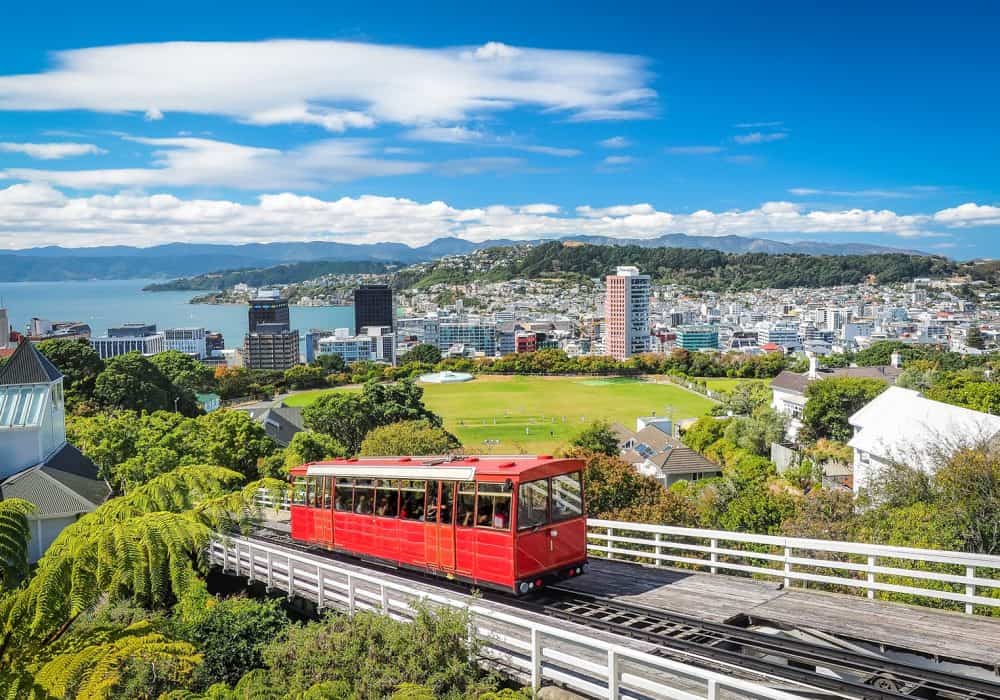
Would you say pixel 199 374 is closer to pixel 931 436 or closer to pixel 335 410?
pixel 335 410

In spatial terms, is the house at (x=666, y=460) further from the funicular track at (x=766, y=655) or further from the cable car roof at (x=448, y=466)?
the funicular track at (x=766, y=655)

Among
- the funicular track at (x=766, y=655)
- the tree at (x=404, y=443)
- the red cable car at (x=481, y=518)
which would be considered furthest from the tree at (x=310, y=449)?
the funicular track at (x=766, y=655)

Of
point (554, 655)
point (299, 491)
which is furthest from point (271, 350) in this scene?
point (554, 655)

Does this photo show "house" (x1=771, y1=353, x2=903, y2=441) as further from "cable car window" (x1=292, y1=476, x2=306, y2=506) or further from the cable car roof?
the cable car roof

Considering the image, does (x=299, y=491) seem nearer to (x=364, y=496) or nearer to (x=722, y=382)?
(x=364, y=496)

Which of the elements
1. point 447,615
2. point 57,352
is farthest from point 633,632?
point 57,352

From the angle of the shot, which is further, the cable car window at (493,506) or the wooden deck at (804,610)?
the cable car window at (493,506)
